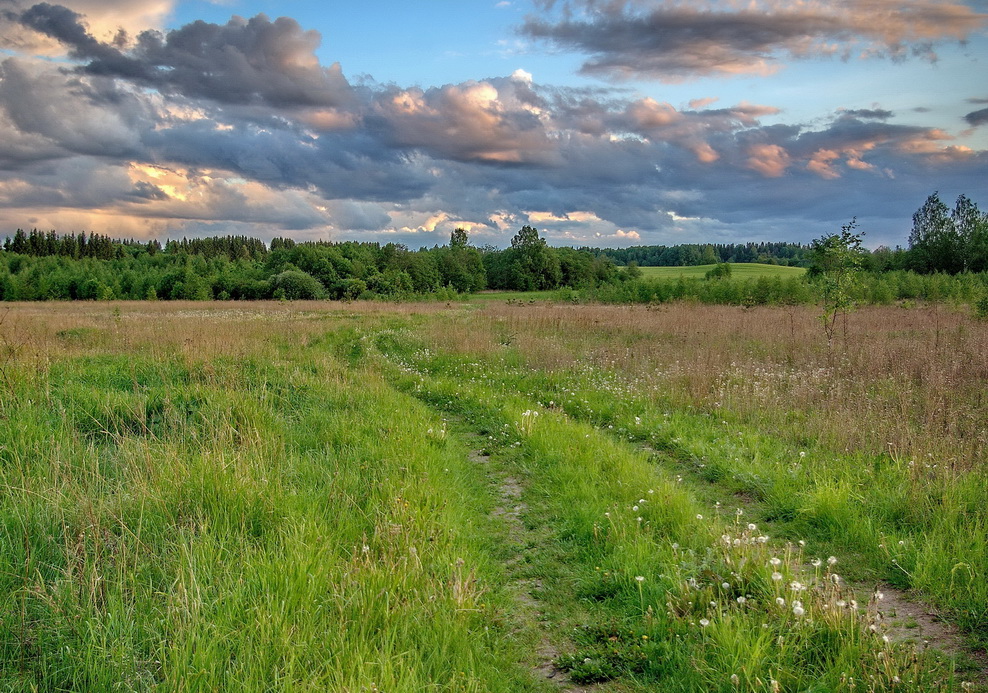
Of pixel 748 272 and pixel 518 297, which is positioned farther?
pixel 748 272

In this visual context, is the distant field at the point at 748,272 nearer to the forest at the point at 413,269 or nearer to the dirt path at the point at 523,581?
the forest at the point at 413,269

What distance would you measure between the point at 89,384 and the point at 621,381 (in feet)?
36.8

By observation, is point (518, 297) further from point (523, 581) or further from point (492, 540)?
point (523, 581)

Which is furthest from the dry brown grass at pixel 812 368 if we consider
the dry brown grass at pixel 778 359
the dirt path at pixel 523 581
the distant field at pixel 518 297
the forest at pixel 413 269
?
the distant field at pixel 518 297

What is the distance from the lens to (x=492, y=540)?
19.4 feet

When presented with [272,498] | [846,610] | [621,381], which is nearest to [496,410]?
[621,381]

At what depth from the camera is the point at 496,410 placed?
433 inches

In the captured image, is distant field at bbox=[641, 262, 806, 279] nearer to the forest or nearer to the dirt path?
the forest

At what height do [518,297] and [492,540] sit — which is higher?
[518,297]

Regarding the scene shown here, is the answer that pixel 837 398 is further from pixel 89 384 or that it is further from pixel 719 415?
pixel 89 384

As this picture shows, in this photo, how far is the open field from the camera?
355 centimetres

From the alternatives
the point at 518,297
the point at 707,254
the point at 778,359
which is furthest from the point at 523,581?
the point at 707,254

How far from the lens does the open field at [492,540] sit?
355 centimetres

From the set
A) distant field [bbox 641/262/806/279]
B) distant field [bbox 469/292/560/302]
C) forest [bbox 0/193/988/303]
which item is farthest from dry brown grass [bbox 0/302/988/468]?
distant field [bbox 641/262/806/279]
